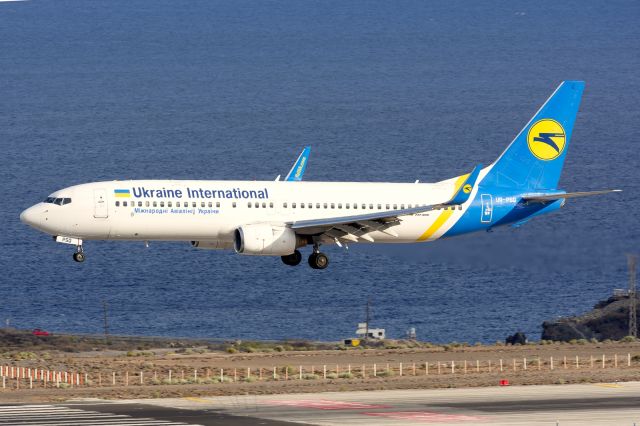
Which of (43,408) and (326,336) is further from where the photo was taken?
(326,336)

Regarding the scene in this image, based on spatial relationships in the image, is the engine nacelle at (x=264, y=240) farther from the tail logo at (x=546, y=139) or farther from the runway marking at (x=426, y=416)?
the runway marking at (x=426, y=416)

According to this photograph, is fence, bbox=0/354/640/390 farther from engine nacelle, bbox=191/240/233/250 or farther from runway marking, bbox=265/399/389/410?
runway marking, bbox=265/399/389/410

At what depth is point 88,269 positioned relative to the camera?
600ft

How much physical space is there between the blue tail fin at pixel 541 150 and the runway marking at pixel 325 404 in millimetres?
27263

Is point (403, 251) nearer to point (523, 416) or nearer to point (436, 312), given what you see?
point (523, 416)

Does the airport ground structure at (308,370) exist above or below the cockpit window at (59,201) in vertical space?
below

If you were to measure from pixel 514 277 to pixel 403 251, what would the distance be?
340ft

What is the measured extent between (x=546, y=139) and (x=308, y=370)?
2163 cm

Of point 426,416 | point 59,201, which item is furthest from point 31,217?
point 426,416

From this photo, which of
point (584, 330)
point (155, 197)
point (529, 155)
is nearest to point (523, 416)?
point (155, 197)

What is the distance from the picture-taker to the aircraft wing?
73.9 meters

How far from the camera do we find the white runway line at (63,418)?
158 feet

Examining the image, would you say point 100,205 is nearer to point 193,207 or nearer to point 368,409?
point 193,207

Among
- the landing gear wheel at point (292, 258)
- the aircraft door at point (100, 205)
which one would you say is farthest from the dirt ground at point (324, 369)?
the aircraft door at point (100, 205)
